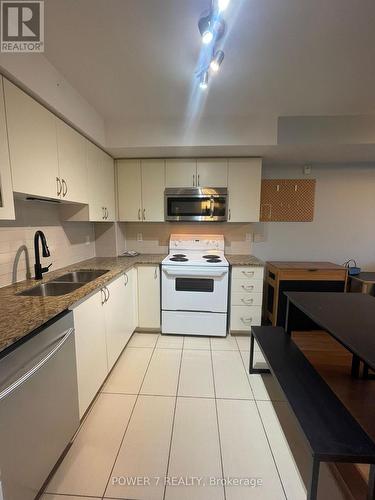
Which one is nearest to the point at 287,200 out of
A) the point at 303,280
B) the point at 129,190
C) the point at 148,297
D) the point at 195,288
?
the point at 303,280

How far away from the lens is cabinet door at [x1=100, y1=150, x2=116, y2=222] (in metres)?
2.43

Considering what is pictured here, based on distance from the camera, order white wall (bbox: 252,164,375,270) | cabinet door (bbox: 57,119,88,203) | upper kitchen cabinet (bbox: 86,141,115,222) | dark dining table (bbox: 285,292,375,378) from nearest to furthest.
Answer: dark dining table (bbox: 285,292,375,378), cabinet door (bbox: 57,119,88,203), upper kitchen cabinet (bbox: 86,141,115,222), white wall (bbox: 252,164,375,270)

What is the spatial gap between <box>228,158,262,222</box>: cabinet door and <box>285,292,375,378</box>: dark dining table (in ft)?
3.99

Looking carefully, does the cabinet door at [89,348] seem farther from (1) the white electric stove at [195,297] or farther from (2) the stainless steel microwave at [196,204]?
(2) the stainless steel microwave at [196,204]

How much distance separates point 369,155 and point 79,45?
3.04 meters

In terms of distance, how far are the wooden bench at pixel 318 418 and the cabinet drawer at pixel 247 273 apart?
98 cm

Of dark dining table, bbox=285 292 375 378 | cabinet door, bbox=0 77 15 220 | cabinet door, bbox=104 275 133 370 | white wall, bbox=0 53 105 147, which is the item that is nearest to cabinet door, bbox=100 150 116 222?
white wall, bbox=0 53 105 147

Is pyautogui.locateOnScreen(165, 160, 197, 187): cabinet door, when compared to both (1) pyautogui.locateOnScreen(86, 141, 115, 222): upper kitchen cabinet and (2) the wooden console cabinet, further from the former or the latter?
(2) the wooden console cabinet

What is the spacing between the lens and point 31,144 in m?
1.38

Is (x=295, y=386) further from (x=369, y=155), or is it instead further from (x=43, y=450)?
(x=369, y=155)

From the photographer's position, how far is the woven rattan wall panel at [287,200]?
9.80 feet

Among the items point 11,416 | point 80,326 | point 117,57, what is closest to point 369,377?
point 80,326

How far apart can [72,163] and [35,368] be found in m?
1.54

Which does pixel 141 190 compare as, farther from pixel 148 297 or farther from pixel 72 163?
pixel 148 297
